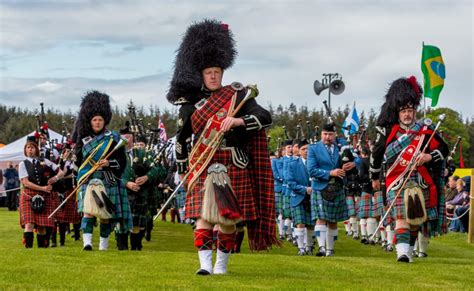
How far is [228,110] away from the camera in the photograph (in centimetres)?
902

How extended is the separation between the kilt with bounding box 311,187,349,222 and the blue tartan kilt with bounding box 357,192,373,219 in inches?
192

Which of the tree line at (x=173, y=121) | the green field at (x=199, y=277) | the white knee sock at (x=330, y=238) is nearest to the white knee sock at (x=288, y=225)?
the white knee sock at (x=330, y=238)

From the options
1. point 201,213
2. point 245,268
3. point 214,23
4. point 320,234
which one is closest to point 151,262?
point 245,268

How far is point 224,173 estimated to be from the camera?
9016 millimetres

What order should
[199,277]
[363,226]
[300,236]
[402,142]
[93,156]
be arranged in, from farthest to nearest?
[363,226], [300,236], [93,156], [402,142], [199,277]

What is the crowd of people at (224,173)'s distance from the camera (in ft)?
29.6

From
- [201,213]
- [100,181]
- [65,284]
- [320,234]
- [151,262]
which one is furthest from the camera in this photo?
[320,234]

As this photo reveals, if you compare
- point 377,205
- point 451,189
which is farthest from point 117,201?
point 451,189

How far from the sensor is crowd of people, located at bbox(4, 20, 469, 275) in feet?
29.6

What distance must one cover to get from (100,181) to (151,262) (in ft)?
9.31

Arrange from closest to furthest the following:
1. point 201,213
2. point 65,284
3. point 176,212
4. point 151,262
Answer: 1. point 65,284
2. point 201,213
3. point 151,262
4. point 176,212

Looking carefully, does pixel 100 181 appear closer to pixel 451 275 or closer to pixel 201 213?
pixel 201 213

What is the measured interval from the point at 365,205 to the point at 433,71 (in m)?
6.21

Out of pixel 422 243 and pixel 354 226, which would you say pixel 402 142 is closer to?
pixel 422 243
